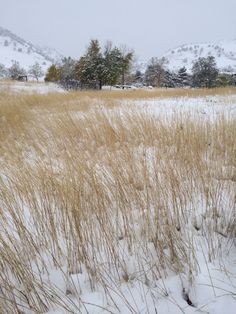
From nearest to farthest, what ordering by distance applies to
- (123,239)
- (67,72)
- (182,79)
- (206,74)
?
(123,239), (206,74), (67,72), (182,79)

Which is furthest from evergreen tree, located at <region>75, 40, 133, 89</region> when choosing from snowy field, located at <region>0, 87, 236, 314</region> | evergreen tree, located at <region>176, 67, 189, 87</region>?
snowy field, located at <region>0, 87, 236, 314</region>

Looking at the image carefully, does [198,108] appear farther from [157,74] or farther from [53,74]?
[157,74]

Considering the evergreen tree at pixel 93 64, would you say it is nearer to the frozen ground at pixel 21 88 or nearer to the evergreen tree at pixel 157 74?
the evergreen tree at pixel 157 74

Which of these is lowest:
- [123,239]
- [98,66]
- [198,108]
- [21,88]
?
[123,239]

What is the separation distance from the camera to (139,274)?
3.76ft

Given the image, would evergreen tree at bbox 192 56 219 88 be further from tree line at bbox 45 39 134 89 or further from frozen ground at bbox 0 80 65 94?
frozen ground at bbox 0 80 65 94

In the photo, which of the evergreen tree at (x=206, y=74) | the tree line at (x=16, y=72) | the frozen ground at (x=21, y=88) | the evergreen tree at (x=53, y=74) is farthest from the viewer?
Answer: the tree line at (x=16, y=72)

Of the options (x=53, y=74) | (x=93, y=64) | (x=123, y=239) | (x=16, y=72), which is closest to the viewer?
(x=123, y=239)

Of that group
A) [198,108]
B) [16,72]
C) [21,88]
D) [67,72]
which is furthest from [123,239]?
[16,72]

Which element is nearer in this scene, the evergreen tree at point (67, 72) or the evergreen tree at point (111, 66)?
the evergreen tree at point (111, 66)

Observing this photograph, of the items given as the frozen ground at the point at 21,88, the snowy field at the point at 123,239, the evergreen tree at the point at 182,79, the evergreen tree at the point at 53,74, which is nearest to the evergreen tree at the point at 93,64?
the evergreen tree at the point at 53,74

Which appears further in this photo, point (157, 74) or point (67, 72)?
point (67, 72)

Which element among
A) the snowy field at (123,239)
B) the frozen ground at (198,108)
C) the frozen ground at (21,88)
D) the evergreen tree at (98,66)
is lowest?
the snowy field at (123,239)

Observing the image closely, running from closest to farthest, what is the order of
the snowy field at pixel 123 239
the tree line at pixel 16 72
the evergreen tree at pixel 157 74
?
the snowy field at pixel 123 239 → the evergreen tree at pixel 157 74 → the tree line at pixel 16 72
